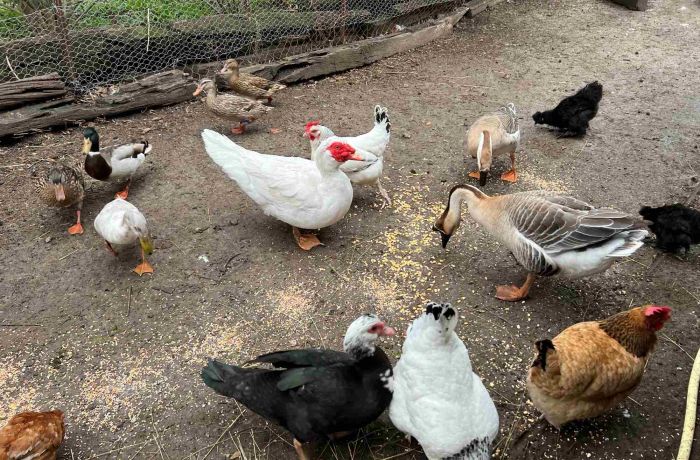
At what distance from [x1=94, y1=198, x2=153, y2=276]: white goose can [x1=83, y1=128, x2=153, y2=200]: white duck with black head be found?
0.86 metres

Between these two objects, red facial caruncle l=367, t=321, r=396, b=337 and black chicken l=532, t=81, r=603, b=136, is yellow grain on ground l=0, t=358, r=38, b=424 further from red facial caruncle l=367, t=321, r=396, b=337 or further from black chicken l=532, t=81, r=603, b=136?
black chicken l=532, t=81, r=603, b=136

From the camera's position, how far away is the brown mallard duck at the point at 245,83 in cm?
682

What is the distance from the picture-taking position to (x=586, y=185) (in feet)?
17.9

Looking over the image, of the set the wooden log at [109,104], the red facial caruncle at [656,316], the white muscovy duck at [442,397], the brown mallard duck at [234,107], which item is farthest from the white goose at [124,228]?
the red facial caruncle at [656,316]

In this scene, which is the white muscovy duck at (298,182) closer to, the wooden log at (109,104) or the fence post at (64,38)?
the wooden log at (109,104)

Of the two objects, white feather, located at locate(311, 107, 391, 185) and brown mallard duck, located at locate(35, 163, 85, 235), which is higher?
white feather, located at locate(311, 107, 391, 185)

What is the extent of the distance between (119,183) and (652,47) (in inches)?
349

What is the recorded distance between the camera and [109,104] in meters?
6.62

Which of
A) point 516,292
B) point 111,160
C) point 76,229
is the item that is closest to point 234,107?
point 111,160

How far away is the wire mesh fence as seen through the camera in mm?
6137

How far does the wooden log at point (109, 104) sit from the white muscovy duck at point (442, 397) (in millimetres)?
5502

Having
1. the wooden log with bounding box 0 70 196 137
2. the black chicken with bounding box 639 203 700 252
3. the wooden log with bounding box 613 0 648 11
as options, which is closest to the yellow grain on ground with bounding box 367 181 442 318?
the black chicken with bounding box 639 203 700 252

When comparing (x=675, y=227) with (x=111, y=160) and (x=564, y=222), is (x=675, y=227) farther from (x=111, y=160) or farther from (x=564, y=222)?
(x=111, y=160)

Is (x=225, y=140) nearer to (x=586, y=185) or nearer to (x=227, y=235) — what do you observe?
(x=227, y=235)
